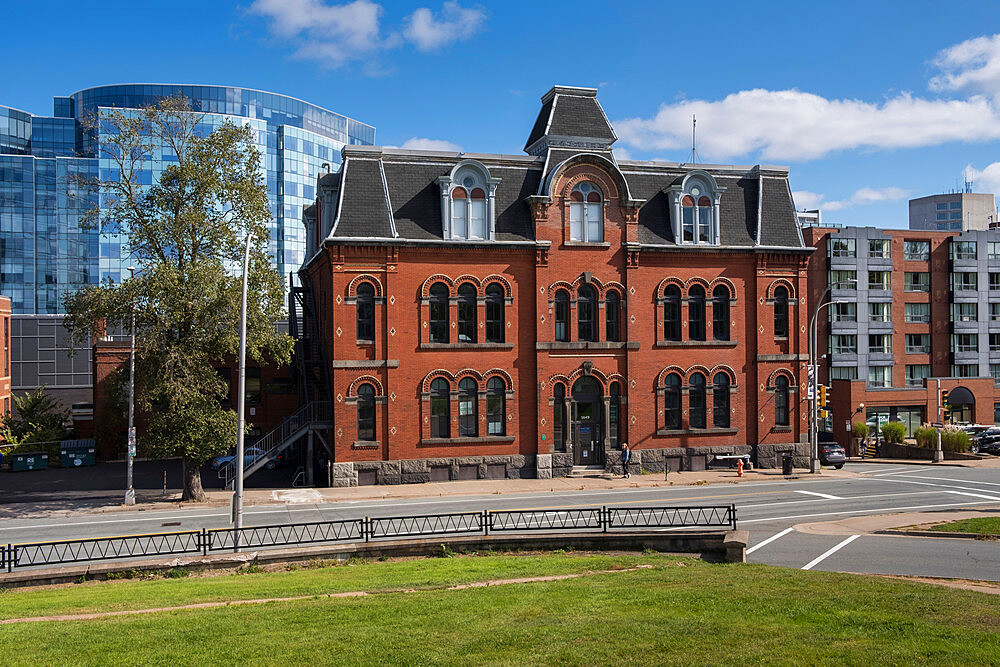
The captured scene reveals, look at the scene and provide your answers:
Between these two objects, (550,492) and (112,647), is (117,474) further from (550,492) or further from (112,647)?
(112,647)

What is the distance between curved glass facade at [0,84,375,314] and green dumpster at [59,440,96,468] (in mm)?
64960

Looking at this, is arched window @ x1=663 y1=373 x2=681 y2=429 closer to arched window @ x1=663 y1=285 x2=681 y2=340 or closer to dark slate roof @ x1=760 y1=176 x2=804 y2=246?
arched window @ x1=663 y1=285 x2=681 y2=340

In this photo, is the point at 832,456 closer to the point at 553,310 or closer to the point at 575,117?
the point at 553,310

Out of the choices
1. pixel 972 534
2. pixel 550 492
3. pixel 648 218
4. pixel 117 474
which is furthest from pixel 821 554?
pixel 117 474

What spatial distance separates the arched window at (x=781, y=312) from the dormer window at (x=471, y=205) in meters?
16.4

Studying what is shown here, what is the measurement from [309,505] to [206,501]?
174 inches

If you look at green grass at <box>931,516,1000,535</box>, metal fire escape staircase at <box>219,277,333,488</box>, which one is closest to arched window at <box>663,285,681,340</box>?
green grass at <box>931,516,1000,535</box>

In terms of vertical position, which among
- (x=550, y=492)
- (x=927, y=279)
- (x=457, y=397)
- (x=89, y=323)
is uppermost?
(x=927, y=279)

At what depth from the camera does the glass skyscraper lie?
376ft

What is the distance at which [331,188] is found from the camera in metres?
39.2

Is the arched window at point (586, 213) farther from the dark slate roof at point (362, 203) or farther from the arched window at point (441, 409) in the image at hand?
the arched window at point (441, 409)

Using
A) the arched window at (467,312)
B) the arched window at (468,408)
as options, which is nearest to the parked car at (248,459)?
the arched window at (468,408)

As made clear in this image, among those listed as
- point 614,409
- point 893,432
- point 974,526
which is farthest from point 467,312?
point 893,432

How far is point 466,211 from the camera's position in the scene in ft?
126
